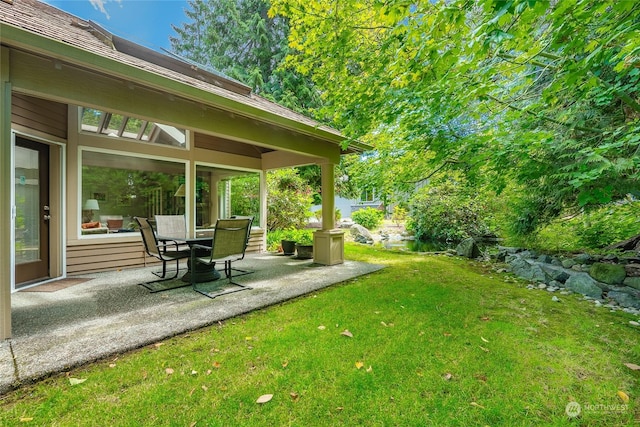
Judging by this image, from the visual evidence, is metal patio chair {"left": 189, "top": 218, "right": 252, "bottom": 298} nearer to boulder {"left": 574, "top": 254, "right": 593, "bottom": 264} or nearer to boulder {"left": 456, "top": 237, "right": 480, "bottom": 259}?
boulder {"left": 456, "top": 237, "right": 480, "bottom": 259}

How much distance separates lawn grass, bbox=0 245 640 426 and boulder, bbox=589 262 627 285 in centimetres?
169

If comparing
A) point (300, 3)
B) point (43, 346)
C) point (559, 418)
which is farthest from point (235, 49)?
point (559, 418)

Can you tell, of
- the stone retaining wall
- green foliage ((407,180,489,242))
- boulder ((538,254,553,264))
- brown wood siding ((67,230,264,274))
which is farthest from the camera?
green foliage ((407,180,489,242))

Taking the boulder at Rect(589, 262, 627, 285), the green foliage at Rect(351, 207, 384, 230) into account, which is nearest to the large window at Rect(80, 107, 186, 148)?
the boulder at Rect(589, 262, 627, 285)

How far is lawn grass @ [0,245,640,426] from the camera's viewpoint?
5.70 feet

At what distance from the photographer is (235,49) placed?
47.4 ft

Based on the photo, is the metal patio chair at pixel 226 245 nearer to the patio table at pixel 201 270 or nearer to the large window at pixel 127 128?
the patio table at pixel 201 270

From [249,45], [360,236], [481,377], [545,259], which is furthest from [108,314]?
[249,45]

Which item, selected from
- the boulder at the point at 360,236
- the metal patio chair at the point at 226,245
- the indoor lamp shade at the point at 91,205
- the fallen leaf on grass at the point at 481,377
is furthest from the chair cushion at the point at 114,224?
the boulder at the point at 360,236

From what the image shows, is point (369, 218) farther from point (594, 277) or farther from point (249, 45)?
point (249, 45)

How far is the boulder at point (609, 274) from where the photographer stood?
4.70 meters

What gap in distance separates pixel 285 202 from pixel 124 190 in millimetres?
4915

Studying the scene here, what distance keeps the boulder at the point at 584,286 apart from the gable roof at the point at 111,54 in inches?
172

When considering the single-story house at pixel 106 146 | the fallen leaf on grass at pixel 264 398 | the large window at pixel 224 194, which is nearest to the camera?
the fallen leaf on grass at pixel 264 398
